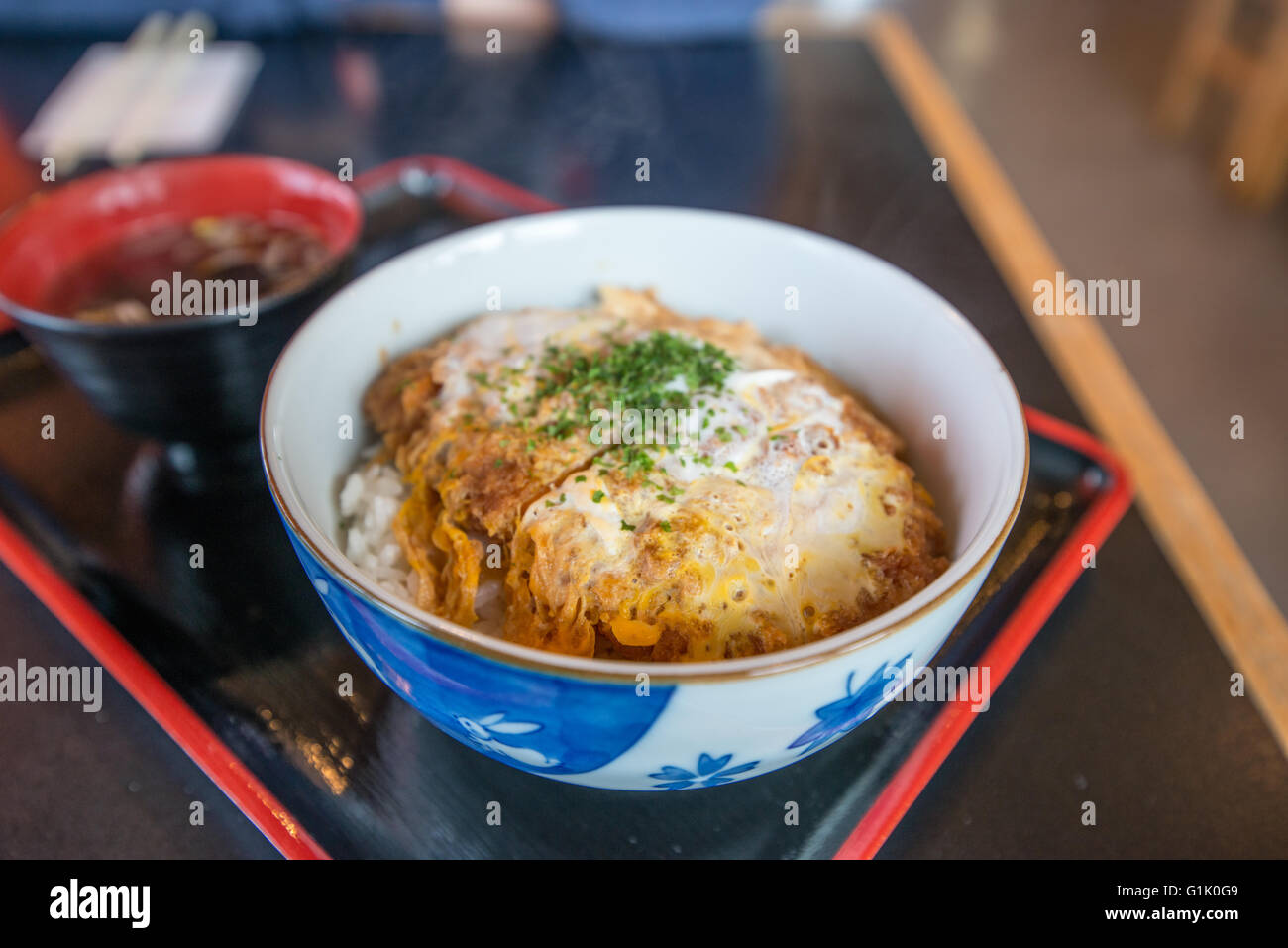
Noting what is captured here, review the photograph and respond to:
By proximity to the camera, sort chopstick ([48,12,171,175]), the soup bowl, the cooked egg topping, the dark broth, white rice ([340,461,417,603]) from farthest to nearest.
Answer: chopstick ([48,12,171,175]), the dark broth, the soup bowl, white rice ([340,461,417,603]), the cooked egg topping

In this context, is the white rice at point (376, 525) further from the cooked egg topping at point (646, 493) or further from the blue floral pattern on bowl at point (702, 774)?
the blue floral pattern on bowl at point (702, 774)

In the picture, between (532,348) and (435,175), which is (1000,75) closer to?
(435,175)

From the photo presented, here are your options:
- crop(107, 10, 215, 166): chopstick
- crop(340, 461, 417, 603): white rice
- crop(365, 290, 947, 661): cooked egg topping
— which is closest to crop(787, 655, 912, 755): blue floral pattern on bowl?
crop(365, 290, 947, 661): cooked egg topping

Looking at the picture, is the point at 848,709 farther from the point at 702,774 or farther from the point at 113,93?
the point at 113,93

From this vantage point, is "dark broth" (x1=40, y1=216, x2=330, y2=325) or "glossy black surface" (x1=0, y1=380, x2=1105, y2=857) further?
"dark broth" (x1=40, y1=216, x2=330, y2=325)

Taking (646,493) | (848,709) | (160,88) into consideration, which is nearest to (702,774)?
(848,709)

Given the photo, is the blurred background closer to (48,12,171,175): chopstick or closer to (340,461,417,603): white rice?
(48,12,171,175): chopstick

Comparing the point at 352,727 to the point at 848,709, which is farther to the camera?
the point at 352,727
